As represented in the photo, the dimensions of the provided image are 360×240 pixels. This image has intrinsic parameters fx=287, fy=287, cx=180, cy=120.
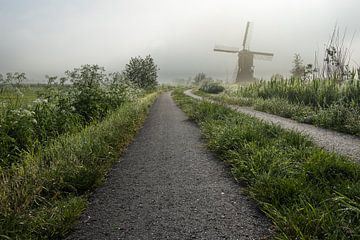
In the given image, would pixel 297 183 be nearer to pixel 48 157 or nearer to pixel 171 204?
pixel 171 204

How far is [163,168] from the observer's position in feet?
17.4

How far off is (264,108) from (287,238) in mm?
12275

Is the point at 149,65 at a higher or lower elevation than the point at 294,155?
higher

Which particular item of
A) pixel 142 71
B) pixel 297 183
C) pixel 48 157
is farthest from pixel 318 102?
pixel 142 71

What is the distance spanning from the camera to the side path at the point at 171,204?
3.07 m

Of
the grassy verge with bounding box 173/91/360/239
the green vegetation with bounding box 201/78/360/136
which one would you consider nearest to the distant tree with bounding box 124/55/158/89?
the green vegetation with bounding box 201/78/360/136

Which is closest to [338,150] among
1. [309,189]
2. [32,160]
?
[309,189]

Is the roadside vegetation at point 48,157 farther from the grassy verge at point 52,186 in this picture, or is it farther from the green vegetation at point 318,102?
the green vegetation at point 318,102

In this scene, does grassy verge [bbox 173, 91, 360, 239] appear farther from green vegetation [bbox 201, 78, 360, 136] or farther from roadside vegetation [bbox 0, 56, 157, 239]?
green vegetation [bbox 201, 78, 360, 136]

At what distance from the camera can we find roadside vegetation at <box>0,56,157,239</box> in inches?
122

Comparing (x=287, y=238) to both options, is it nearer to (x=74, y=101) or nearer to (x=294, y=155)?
(x=294, y=155)

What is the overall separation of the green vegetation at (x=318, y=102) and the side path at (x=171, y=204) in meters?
4.98

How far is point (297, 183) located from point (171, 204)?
1664mm

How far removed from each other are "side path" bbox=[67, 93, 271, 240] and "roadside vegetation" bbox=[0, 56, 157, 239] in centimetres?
26
